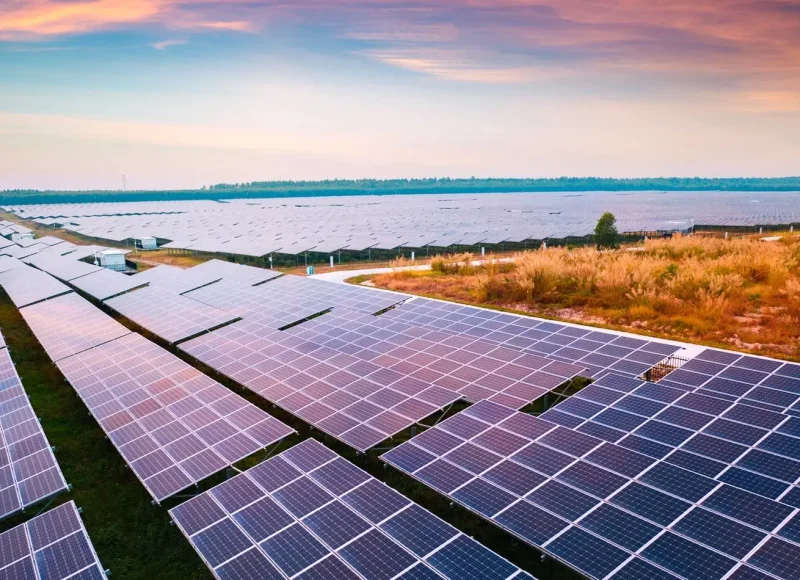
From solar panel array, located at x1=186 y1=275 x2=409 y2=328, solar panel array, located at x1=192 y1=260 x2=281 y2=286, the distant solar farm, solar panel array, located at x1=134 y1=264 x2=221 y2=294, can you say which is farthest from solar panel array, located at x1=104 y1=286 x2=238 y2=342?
solar panel array, located at x1=192 y1=260 x2=281 y2=286

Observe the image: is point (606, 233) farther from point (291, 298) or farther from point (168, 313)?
point (168, 313)

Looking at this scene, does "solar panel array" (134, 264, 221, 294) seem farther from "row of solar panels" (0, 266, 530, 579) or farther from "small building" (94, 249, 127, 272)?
"row of solar panels" (0, 266, 530, 579)

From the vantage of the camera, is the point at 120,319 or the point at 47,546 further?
the point at 120,319

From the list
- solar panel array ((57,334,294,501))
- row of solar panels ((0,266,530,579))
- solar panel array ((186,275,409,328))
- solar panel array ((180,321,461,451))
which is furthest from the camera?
solar panel array ((186,275,409,328))

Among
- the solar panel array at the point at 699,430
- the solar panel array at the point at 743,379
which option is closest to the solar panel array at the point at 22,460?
the solar panel array at the point at 699,430

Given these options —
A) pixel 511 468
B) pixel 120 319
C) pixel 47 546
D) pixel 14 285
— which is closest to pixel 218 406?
pixel 47 546

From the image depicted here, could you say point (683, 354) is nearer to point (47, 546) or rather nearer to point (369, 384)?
point (369, 384)
